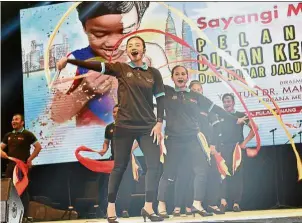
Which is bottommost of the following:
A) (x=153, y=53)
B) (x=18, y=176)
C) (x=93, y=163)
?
(x=18, y=176)

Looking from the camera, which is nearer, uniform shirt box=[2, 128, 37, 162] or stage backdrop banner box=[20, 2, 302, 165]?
stage backdrop banner box=[20, 2, 302, 165]

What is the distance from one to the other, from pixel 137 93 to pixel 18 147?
1.35m

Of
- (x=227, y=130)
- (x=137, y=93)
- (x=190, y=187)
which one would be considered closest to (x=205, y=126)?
(x=227, y=130)

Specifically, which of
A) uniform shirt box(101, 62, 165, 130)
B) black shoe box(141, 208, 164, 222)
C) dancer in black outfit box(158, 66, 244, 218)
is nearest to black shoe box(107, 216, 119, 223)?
black shoe box(141, 208, 164, 222)

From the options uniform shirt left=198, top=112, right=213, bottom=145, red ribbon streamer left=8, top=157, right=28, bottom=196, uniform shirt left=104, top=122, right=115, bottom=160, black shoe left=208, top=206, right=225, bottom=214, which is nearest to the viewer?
black shoe left=208, top=206, right=225, bottom=214

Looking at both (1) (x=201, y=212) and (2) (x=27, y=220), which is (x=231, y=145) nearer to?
(1) (x=201, y=212)

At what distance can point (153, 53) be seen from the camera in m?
4.77

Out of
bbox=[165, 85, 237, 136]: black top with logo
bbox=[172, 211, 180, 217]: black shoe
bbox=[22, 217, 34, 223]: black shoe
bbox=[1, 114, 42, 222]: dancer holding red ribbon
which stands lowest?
bbox=[22, 217, 34, 223]: black shoe

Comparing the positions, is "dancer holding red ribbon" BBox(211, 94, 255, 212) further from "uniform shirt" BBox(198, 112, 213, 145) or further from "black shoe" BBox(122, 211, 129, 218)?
"black shoe" BBox(122, 211, 129, 218)

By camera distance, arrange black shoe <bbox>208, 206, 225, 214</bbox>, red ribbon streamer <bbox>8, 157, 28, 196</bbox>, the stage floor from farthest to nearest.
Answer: red ribbon streamer <bbox>8, 157, 28, 196</bbox> → black shoe <bbox>208, 206, 225, 214</bbox> → the stage floor

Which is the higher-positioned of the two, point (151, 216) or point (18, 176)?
point (18, 176)

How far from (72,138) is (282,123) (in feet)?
6.61

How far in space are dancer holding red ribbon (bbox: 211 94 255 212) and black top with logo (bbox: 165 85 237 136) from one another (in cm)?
8

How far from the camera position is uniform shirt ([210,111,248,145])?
14.9 feet
